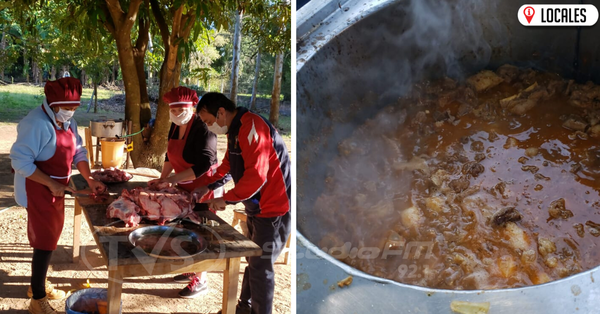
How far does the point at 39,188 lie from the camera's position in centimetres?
270

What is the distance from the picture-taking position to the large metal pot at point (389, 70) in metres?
0.94

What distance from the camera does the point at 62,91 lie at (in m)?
2.65

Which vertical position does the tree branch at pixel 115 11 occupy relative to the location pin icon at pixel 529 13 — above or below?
above

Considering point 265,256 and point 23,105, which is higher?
point 23,105

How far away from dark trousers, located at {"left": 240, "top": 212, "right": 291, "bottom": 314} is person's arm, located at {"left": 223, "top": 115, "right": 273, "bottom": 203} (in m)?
0.23

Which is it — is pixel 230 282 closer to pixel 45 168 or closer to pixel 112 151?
pixel 45 168

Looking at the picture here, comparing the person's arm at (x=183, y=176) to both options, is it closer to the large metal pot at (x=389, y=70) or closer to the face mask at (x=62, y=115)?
the face mask at (x=62, y=115)

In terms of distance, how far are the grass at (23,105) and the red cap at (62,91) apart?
10.9m

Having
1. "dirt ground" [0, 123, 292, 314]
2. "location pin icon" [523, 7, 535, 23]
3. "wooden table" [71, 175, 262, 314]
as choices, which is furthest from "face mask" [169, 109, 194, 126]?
"location pin icon" [523, 7, 535, 23]

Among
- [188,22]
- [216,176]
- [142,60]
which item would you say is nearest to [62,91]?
[216,176]

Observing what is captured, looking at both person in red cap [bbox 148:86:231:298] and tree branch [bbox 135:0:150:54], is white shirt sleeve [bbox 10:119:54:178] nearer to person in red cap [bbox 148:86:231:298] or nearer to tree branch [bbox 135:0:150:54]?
person in red cap [bbox 148:86:231:298]
